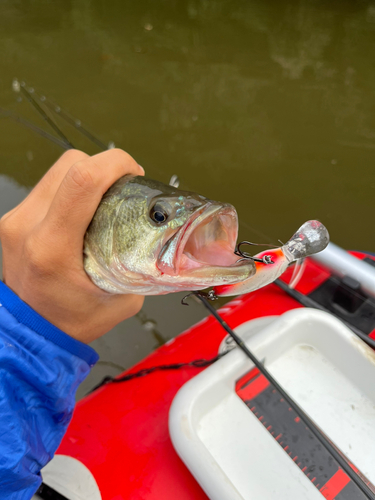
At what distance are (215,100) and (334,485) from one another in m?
4.50

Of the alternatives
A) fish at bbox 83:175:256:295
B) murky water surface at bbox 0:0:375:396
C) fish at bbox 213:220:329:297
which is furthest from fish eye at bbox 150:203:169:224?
murky water surface at bbox 0:0:375:396

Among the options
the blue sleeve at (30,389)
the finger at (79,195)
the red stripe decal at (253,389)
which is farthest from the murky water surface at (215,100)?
the finger at (79,195)

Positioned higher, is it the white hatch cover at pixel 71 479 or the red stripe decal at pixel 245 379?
the red stripe decal at pixel 245 379

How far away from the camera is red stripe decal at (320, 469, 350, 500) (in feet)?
4.47

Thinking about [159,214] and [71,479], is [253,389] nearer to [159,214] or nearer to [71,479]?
[71,479]

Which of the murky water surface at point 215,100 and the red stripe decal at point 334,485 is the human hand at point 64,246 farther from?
the murky water surface at point 215,100

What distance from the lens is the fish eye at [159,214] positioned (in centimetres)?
109

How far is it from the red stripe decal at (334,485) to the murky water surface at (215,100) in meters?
1.54

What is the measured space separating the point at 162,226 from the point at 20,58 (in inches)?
224

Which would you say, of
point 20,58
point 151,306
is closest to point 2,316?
point 151,306

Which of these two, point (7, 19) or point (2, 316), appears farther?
point (7, 19)

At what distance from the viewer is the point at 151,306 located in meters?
2.84

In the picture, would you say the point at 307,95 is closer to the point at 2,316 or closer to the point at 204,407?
the point at 204,407

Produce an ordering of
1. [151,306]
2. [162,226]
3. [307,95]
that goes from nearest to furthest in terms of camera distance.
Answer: [162,226], [151,306], [307,95]
